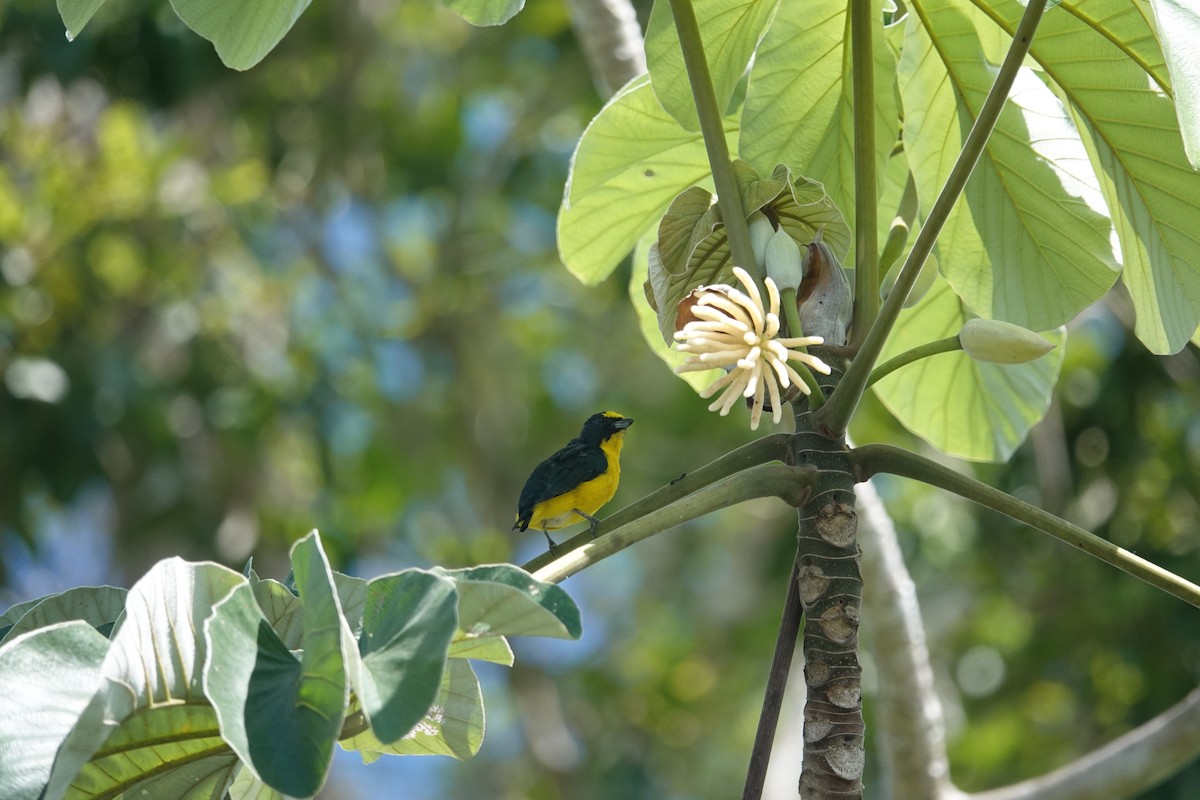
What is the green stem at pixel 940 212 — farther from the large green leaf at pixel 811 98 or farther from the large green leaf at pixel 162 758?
the large green leaf at pixel 162 758

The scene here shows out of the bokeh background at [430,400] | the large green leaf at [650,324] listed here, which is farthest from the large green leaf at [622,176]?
the bokeh background at [430,400]

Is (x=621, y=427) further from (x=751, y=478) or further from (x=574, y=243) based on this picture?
(x=751, y=478)

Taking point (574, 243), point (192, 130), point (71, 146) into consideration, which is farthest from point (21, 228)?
point (574, 243)

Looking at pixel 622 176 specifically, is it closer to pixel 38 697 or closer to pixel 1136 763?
pixel 38 697

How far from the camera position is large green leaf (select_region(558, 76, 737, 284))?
1669mm

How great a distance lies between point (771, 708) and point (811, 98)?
2.67 ft

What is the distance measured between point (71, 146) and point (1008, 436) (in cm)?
491

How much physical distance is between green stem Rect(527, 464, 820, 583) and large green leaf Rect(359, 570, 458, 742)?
5.1 inches

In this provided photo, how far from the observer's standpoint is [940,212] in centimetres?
112

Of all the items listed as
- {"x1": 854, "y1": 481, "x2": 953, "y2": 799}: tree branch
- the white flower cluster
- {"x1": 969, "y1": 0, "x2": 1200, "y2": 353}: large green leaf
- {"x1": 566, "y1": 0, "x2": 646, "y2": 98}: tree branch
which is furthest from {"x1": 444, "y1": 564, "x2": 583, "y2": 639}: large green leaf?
{"x1": 566, "y1": 0, "x2": 646, "y2": 98}: tree branch

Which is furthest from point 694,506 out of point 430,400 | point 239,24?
point 430,400

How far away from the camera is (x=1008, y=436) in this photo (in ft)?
6.21

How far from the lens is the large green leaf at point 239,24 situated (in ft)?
3.89

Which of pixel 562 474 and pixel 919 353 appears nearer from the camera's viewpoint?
pixel 919 353
